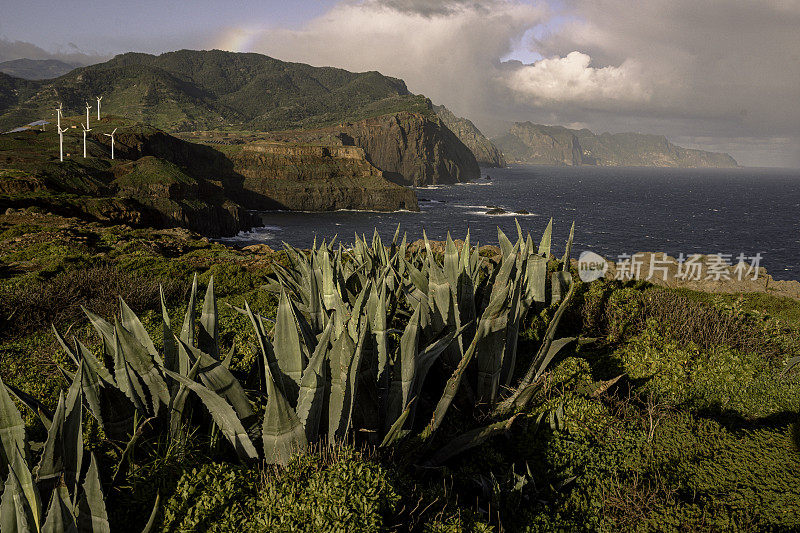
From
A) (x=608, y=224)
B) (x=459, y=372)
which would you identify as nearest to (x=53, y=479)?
(x=459, y=372)

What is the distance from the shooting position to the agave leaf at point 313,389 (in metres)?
2.72

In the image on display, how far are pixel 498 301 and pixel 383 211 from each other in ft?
270

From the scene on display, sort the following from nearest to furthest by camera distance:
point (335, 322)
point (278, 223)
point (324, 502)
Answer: point (324, 502) < point (335, 322) < point (278, 223)

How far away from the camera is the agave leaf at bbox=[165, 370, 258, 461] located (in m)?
2.72

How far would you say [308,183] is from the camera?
87688 millimetres

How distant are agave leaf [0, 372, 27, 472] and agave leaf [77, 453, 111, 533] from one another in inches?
19.9

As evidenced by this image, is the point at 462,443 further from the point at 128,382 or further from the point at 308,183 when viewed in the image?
the point at 308,183

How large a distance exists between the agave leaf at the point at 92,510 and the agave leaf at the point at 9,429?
19.9 inches

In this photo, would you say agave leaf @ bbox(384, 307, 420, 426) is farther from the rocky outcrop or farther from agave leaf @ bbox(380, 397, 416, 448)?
the rocky outcrop

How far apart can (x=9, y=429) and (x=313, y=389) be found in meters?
1.61

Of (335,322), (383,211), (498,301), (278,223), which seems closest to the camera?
(335,322)

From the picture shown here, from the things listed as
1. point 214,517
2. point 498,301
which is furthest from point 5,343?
point 498,301

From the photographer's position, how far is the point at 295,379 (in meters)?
3.10

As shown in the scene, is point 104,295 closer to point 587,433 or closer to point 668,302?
point 587,433
